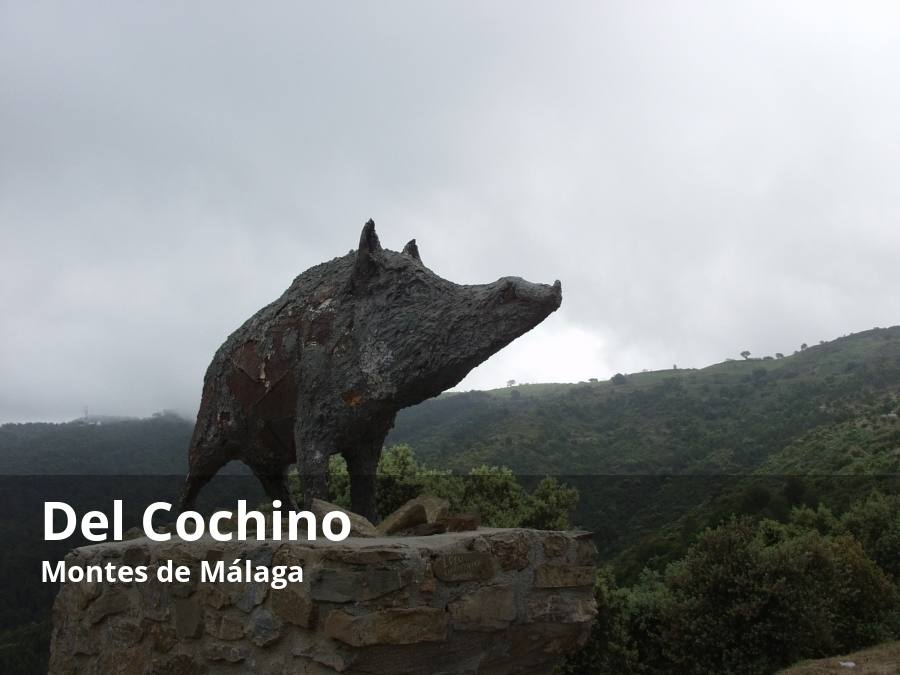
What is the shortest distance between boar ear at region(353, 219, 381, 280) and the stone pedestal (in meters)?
2.01

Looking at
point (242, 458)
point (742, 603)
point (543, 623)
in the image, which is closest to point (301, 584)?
point (543, 623)

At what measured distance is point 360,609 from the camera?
323cm

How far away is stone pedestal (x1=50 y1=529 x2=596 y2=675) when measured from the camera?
3275mm

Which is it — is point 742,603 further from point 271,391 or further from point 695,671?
point 271,391

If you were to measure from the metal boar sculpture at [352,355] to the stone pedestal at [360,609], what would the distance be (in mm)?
1065

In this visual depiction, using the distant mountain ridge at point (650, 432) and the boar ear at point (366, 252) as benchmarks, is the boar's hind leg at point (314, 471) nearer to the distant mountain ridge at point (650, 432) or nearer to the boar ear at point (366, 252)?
the boar ear at point (366, 252)

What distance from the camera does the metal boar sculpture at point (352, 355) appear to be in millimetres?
→ 4648

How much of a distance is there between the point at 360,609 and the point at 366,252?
260 centimetres

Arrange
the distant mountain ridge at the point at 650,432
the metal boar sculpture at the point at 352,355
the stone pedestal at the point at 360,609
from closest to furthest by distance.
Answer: the stone pedestal at the point at 360,609 < the metal boar sculpture at the point at 352,355 < the distant mountain ridge at the point at 650,432

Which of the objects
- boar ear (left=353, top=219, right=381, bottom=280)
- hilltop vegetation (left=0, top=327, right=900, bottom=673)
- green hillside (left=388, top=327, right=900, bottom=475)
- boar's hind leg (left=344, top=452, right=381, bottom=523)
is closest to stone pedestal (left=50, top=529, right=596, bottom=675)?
boar's hind leg (left=344, top=452, right=381, bottom=523)

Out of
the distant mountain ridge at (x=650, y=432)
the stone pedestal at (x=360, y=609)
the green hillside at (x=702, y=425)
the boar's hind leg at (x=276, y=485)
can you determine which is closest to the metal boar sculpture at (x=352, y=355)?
the boar's hind leg at (x=276, y=485)

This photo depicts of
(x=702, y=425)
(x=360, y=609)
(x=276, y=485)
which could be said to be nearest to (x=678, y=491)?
(x=702, y=425)

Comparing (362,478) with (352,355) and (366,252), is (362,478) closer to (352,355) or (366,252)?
(352,355)

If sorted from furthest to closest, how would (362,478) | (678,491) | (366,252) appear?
(678,491) → (362,478) → (366,252)
